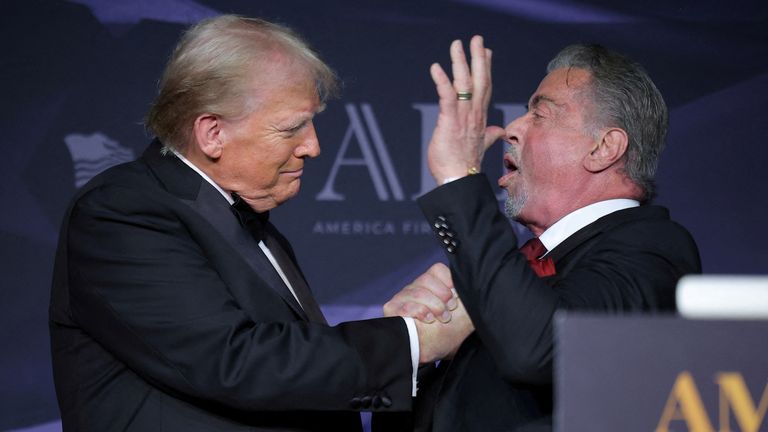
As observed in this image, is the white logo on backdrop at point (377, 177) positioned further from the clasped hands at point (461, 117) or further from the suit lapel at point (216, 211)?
the clasped hands at point (461, 117)

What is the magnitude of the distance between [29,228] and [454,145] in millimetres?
2457

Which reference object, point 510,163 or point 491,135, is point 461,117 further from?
point 510,163

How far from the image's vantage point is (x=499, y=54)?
4020 millimetres

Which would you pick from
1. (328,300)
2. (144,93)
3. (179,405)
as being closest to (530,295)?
(179,405)

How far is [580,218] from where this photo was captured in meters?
2.32

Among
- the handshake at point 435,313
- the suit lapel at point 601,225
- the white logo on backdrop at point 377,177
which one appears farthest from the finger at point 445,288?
the white logo on backdrop at point 377,177

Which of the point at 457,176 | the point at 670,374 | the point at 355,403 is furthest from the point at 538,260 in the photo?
the point at 670,374

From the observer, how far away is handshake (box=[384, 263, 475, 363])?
2.13 meters

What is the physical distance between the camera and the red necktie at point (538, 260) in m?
2.14

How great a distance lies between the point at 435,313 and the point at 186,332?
519 mm

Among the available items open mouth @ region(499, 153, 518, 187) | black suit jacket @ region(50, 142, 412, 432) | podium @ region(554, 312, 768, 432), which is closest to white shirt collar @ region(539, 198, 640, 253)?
open mouth @ region(499, 153, 518, 187)

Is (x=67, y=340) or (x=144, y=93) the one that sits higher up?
(x=144, y=93)

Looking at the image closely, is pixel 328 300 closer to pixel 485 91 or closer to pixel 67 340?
pixel 67 340

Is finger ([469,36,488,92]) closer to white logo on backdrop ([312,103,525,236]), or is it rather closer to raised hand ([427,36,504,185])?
raised hand ([427,36,504,185])
